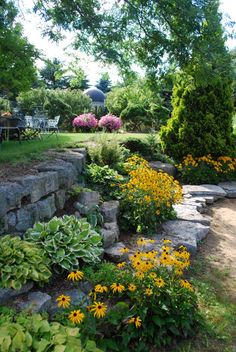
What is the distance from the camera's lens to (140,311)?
2.67m

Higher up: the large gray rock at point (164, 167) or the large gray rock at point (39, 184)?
the large gray rock at point (39, 184)

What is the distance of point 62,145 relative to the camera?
659 centimetres

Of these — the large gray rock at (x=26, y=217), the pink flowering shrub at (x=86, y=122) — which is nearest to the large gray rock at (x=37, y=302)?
the large gray rock at (x=26, y=217)

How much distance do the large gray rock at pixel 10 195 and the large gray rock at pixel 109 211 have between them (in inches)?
45.6

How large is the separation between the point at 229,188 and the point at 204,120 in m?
1.63

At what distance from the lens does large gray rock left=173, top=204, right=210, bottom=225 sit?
17.0ft

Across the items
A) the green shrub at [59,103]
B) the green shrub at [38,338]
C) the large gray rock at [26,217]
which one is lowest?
the green shrub at [38,338]

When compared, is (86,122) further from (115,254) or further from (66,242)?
(66,242)

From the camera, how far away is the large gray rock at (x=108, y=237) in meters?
3.90

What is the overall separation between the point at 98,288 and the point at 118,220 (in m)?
2.12

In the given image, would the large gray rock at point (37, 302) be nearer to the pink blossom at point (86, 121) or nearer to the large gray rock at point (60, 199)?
the large gray rock at point (60, 199)

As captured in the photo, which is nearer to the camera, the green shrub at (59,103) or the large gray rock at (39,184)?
the large gray rock at (39,184)

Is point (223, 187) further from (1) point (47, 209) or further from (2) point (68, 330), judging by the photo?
(2) point (68, 330)

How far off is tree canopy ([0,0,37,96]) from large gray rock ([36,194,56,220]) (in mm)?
2365
